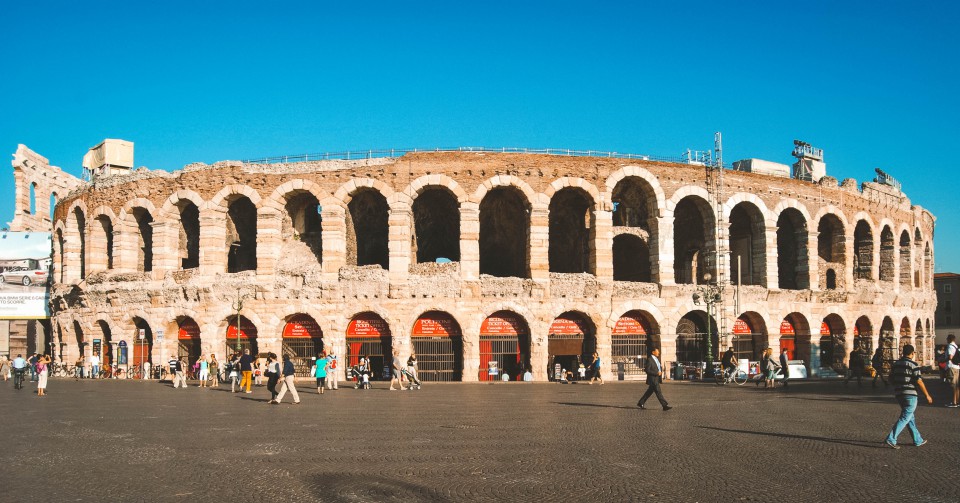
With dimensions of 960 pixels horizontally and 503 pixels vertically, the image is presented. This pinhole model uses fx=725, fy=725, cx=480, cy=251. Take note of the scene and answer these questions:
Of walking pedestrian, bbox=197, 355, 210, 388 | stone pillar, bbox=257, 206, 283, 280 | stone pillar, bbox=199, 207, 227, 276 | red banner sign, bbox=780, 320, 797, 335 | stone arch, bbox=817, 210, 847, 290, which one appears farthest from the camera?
stone arch, bbox=817, 210, 847, 290

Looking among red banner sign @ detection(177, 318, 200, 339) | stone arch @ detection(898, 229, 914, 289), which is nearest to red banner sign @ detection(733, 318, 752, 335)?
stone arch @ detection(898, 229, 914, 289)

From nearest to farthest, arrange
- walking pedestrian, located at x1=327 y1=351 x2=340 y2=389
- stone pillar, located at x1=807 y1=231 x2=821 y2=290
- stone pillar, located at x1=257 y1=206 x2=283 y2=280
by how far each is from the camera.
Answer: walking pedestrian, located at x1=327 y1=351 x2=340 y2=389 → stone pillar, located at x1=257 y1=206 x2=283 y2=280 → stone pillar, located at x1=807 y1=231 x2=821 y2=290

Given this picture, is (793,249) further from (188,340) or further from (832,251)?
(188,340)

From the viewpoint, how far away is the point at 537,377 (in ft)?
94.3

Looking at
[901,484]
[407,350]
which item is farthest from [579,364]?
[901,484]

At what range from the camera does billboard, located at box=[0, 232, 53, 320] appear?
37969mm

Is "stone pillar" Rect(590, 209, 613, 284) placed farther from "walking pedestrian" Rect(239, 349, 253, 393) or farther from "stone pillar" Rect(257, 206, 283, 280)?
"walking pedestrian" Rect(239, 349, 253, 393)

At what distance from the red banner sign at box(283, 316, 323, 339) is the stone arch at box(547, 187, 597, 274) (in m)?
11.0

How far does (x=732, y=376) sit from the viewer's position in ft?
86.2

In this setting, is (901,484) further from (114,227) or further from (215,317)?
(114,227)

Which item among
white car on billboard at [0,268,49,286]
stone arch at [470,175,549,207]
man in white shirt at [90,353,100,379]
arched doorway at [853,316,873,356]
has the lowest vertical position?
man in white shirt at [90,353,100,379]

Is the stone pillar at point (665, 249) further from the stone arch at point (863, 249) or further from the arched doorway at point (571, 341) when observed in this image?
the stone arch at point (863, 249)

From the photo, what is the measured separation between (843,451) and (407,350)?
19.8 metres

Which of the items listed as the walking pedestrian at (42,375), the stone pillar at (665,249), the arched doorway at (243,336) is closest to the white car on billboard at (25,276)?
the arched doorway at (243,336)
